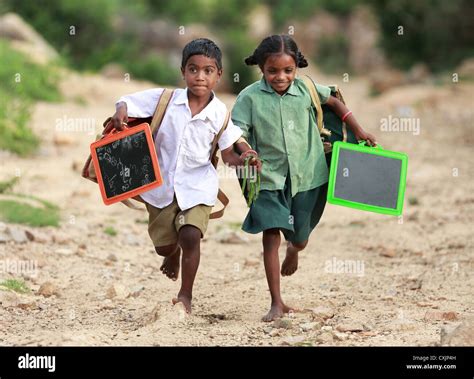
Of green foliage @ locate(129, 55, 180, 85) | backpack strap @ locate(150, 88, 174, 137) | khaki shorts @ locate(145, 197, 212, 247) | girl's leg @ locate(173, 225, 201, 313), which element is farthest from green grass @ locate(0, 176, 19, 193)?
green foliage @ locate(129, 55, 180, 85)

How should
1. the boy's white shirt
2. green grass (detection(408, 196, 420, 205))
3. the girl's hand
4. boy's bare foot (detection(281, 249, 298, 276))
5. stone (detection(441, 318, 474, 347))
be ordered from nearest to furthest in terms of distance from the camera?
stone (detection(441, 318, 474, 347)), the boy's white shirt, the girl's hand, boy's bare foot (detection(281, 249, 298, 276)), green grass (detection(408, 196, 420, 205))

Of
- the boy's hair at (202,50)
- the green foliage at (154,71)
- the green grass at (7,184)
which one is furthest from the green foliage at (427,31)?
the boy's hair at (202,50)

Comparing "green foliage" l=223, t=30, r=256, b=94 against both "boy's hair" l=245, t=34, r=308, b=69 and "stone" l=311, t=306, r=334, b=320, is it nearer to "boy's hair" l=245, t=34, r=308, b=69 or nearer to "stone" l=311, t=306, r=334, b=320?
"boy's hair" l=245, t=34, r=308, b=69

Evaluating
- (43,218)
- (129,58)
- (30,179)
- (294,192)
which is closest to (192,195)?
(294,192)

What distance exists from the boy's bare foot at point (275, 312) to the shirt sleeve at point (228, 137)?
93 centimetres

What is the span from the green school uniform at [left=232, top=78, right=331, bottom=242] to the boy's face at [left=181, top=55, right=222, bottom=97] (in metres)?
0.29

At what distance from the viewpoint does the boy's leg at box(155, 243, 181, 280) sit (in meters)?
5.66

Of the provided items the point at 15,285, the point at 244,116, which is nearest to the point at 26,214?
the point at 15,285

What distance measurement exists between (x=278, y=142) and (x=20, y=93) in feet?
23.2

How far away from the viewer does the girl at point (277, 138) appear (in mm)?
5422

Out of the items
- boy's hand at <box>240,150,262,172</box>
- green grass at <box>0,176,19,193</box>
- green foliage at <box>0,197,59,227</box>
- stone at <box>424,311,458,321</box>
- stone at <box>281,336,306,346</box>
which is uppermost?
boy's hand at <box>240,150,262,172</box>

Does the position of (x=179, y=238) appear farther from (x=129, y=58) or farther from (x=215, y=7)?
(x=215, y=7)

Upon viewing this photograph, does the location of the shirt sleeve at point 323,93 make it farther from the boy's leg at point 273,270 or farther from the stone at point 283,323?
the stone at point 283,323

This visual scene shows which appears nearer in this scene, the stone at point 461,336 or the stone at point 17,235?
the stone at point 461,336
